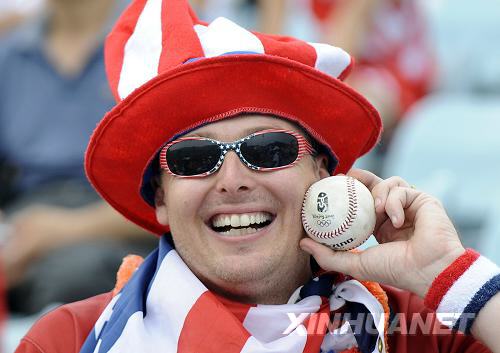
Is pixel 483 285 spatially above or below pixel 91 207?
above

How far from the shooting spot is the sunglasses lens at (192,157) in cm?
234

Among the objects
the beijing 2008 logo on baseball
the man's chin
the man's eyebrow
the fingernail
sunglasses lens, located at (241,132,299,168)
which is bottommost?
the man's chin

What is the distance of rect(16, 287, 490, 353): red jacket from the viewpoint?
2398 millimetres

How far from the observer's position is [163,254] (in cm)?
249

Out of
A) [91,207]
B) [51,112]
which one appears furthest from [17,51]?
[91,207]

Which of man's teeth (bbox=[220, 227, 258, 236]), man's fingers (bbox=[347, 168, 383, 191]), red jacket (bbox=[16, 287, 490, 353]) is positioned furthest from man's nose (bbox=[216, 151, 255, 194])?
red jacket (bbox=[16, 287, 490, 353])

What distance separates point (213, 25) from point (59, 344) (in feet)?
2.99

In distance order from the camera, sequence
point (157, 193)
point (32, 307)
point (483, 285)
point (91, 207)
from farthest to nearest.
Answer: point (91, 207)
point (32, 307)
point (157, 193)
point (483, 285)

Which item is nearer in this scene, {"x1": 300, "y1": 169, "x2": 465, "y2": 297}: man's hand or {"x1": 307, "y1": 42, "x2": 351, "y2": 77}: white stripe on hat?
{"x1": 300, "y1": 169, "x2": 465, "y2": 297}: man's hand

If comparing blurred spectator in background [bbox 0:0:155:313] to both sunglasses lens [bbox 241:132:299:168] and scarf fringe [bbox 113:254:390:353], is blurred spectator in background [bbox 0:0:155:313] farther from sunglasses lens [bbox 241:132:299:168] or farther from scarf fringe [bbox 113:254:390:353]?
sunglasses lens [bbox 241:132:299:168]

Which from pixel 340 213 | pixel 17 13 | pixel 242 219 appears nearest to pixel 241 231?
pixel 242 219

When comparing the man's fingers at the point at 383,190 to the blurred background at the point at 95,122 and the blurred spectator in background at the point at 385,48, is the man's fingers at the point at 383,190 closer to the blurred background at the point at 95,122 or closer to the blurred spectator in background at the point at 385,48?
the blurred background at the point at 95,122

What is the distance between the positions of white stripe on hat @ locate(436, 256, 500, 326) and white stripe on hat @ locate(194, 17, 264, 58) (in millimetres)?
749

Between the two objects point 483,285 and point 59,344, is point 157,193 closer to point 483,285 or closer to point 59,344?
point 59,344
